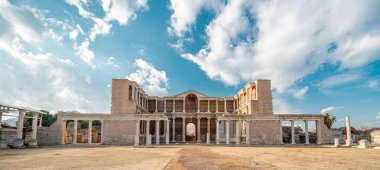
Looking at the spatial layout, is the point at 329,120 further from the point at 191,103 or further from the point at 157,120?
the point at 157,120

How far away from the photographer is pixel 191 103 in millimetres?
60062

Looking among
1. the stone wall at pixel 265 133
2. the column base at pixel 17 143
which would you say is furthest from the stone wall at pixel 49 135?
the stone wall at pixel 265 133

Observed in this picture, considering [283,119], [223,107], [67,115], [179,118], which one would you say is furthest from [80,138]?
[283,119]

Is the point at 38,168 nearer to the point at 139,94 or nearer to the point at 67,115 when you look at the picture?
the point at 67,115

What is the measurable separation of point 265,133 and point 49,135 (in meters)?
34.8

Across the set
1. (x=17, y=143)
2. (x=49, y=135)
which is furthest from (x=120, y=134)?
(x=17, y=143)

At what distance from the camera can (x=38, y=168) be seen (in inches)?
570

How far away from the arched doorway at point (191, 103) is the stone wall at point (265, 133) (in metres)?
17.4

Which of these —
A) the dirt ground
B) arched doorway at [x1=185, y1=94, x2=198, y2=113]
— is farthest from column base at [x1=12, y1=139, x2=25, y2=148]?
arched doorway at [x1=185, y1=94, x2=198, y2=113]

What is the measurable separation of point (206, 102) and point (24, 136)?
1361 inches

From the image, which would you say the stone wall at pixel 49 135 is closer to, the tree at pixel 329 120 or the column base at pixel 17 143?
the column base at pixel 17 143

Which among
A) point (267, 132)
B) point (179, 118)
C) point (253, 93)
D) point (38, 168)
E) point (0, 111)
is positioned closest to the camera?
point (38, 168)

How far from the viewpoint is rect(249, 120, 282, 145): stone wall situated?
44.4 metres

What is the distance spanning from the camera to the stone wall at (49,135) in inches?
1660
